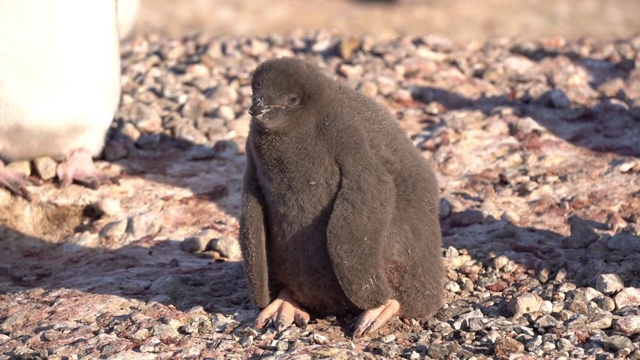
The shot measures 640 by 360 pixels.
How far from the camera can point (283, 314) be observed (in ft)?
14.8

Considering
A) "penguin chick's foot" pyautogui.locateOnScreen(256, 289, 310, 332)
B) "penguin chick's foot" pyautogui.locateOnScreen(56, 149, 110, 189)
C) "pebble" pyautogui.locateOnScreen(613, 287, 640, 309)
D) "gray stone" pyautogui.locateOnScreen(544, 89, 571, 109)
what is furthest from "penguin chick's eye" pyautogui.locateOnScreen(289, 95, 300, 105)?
"gray stone" pyautogui.locateOnScreen(544, 89, 571, 109)

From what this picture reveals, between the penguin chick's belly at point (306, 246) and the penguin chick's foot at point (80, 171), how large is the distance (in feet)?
8.24

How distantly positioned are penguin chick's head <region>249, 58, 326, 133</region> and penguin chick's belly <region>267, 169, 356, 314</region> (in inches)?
10.3

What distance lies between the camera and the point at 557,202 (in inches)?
240

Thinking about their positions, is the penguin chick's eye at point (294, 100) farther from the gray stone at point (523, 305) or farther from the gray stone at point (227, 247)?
the gray stone at point (227, 247)

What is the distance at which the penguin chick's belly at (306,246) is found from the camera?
4383 millimetres

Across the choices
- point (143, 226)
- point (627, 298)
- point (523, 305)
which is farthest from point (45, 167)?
point (627, 298)

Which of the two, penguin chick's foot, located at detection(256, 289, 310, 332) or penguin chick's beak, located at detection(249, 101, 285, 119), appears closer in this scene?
penguin chick's beak, located at detection(249, 101, 285, 119)

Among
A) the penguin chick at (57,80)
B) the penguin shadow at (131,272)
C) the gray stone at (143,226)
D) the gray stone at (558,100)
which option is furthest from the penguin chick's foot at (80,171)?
the gray stone at (558,100)

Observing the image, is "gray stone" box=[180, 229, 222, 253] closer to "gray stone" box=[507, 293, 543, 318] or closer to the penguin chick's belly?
the penguin chick's belly

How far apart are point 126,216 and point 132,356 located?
2.24 metres

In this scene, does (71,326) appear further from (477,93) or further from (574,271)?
(477,93)

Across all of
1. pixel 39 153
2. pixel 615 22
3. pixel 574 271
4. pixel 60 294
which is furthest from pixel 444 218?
pixel 615 22

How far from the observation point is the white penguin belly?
679 centimetres
